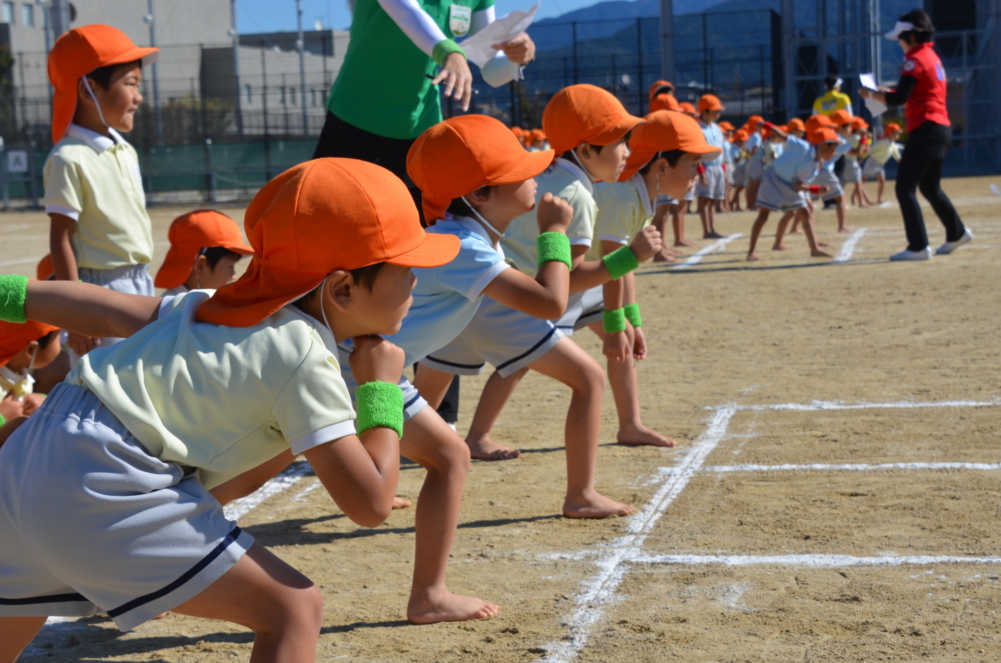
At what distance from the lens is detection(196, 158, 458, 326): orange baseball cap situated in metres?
2.41

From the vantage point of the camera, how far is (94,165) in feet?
16.1

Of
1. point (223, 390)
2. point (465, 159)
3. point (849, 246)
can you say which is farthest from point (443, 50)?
point (849, 246)

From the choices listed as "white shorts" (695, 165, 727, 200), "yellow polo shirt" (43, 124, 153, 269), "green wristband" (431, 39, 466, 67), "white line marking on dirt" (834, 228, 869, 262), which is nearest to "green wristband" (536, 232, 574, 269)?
"green wristband" (431, 39, 466, 67)

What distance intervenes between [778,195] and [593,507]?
33.3 ft

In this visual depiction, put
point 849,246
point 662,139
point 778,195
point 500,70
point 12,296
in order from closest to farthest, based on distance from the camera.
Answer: point 12,296
point 500,70
point 662,139
point 778,195
point 849,246

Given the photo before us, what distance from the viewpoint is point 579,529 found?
14.5 ft

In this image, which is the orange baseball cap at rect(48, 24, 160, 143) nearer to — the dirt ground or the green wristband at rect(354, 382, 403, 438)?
the dirt ground

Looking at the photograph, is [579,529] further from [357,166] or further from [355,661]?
[357,166]

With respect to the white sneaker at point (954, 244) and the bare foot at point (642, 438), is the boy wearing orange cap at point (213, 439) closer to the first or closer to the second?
the bare foot at point (642, 438)

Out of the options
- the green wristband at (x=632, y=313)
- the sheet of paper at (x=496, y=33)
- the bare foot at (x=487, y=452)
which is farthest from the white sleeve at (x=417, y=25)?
the bare foot at (x=487, y=452)

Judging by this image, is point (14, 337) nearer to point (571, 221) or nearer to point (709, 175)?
point (571, 221)

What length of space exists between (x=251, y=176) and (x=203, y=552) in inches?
1367

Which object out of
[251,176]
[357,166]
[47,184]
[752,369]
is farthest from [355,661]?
[251,176]

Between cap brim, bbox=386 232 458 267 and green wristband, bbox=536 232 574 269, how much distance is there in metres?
1.26
